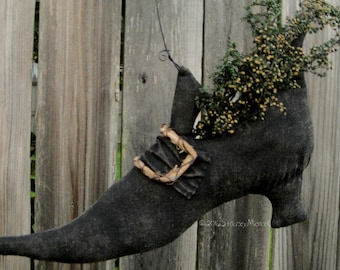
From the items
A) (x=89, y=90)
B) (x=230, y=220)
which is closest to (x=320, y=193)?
(x=230, y=220)

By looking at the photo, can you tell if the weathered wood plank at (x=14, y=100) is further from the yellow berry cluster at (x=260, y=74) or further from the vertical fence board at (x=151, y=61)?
the yellow berry cluster at (x=260, y=74)

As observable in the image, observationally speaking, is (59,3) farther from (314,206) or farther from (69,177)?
(314,206)

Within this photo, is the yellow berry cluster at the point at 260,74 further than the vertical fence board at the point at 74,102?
No

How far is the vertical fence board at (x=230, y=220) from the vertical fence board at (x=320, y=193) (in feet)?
0.20

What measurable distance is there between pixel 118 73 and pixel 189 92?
477 millimetres

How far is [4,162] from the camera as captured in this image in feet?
Result: 5.79

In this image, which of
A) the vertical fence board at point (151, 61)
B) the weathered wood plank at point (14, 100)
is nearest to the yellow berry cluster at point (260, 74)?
the vertical fence board at point (151, 61)

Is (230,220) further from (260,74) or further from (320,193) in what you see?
(260,74)

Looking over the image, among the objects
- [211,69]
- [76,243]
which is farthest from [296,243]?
[76,243]

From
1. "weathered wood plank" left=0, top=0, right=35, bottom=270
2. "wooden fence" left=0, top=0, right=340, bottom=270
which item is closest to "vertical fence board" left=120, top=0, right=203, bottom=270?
"wooden fence" left=0, top=0, right=340, bottom=270

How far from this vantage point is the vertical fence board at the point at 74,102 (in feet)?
5.82

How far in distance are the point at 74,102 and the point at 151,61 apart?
0.23 m

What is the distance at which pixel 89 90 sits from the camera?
179 cm

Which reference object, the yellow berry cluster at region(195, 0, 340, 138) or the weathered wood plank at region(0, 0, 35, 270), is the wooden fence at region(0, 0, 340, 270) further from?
the yellow berry cluster at region(195, 0, 340, 138)
